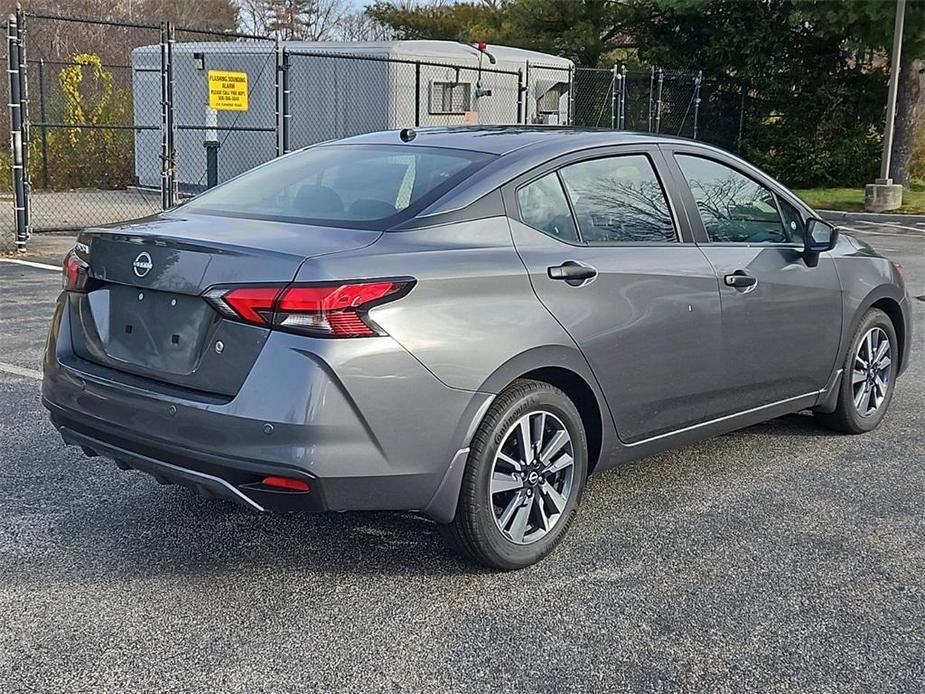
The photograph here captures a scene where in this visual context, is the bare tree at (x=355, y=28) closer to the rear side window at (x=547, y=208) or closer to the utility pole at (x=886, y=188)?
the utility pole at (x=886, y=188)

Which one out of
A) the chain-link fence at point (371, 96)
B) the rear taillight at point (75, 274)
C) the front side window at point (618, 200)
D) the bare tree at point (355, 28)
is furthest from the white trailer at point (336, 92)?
the bare tree at point (355, 28)

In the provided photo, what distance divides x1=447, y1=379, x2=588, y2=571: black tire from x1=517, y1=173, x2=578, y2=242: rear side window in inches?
23.4

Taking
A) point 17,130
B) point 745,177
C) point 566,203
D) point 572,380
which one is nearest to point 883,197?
point 17,130

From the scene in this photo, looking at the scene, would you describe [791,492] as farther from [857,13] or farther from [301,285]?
[857,13]

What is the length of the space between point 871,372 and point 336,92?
1399 cm

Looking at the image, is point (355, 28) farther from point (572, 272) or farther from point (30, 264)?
point (572, 272)

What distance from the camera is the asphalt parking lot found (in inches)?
119

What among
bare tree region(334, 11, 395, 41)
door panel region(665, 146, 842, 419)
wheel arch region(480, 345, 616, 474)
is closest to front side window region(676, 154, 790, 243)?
door panel region(665, 146, 842, 419)

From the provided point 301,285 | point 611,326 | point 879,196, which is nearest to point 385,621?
point 301,285

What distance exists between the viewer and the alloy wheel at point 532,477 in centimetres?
366

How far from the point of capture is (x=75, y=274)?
12.5 feet

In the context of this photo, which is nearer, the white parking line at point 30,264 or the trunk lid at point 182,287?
the trunk lid at point 182,287

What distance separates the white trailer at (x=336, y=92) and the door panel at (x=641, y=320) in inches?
509

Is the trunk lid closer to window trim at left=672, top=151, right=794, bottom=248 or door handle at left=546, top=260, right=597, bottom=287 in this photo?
door handle at left=546, top=260, right=597, bottom=287
